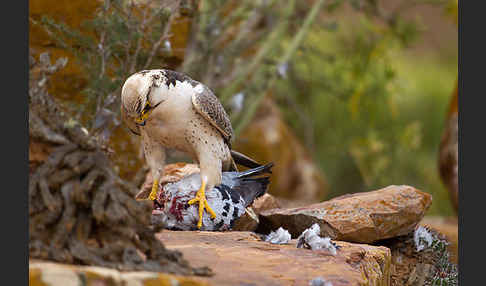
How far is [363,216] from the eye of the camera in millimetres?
3525

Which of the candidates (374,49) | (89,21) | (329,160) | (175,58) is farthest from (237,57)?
(329,160)

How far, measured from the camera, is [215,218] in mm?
3381

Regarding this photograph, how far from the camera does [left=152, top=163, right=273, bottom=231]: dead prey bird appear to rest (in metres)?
3.34

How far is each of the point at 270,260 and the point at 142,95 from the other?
44.9 inches

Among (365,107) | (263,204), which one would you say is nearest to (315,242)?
(263,204)

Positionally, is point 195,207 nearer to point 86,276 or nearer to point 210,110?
point 210,110

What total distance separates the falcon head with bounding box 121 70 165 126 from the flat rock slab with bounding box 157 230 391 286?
2.24 ft

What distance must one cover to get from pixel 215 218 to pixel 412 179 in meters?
7.48

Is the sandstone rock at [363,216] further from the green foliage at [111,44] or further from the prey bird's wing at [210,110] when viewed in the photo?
the green foliage at [111,44]

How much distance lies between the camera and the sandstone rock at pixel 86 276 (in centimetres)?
194

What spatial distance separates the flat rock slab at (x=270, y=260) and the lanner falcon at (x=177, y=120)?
1.29 feet

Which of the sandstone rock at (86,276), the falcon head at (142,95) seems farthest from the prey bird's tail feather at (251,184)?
the sandstone rock at (86,276)

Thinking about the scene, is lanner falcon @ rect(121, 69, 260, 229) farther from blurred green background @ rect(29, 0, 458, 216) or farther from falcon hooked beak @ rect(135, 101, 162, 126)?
blurred green background @ rect(29, 0, 458, 216)

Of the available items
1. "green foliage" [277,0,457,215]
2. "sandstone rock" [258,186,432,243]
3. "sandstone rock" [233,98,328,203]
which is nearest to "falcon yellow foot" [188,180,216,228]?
"sandstone rock" [258,186,432,243]
